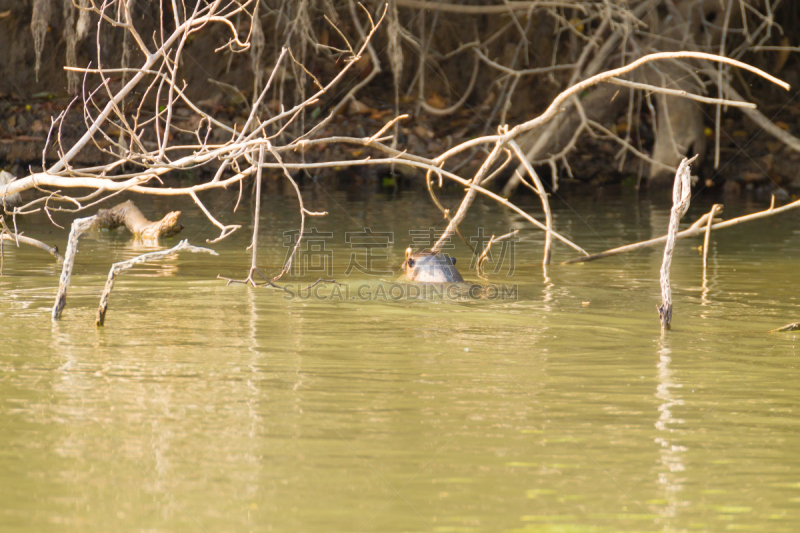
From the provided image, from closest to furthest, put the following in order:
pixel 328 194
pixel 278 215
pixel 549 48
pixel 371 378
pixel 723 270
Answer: pixel 371 378 → pixel 723 270 → pixel 278 215 → pixel 328 194 → pixel 549 48

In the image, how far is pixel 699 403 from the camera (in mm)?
4070

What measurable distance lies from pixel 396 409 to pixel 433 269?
10.5 feet

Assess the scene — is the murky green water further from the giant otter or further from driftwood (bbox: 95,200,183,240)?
driftwood (bbox: 95,200,183,240)

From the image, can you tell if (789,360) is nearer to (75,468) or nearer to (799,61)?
(75,468)

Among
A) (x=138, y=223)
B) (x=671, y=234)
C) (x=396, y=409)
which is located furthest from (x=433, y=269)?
(x=138, y=223)

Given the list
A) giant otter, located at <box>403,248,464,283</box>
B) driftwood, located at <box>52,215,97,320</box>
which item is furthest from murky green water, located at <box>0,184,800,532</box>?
giant otter, located at <box>403,248,464,283</box>

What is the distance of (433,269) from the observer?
23.2 ft

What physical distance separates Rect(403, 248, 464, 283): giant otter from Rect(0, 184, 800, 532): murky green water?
0.20 meters

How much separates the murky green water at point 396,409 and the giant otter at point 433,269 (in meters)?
0.20

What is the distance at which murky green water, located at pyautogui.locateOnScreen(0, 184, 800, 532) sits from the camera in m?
2.99

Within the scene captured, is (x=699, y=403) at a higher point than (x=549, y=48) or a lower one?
lower

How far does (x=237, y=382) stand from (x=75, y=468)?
111cm

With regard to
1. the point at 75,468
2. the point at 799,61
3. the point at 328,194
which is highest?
the point at 799,61

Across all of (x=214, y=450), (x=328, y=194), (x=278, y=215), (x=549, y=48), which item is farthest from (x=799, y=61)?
(x=214, y=450)
